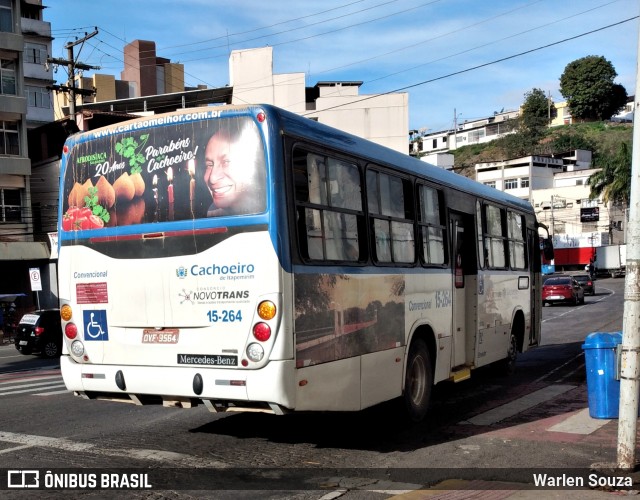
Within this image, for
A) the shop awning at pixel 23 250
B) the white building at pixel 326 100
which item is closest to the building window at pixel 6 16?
the shop awning at pixel 23 250

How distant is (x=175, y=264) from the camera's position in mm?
6848

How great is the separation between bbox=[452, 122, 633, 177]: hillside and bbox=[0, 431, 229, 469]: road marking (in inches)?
3743

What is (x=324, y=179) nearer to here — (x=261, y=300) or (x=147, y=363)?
(x=261, y=300)

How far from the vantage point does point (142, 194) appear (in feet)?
23.5

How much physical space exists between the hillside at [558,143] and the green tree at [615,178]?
2917cm

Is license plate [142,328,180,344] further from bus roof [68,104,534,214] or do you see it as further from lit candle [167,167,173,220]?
bus roof [68,104,534,214]

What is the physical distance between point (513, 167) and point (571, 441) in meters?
86.0

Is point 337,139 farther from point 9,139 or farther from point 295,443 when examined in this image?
point 9,139

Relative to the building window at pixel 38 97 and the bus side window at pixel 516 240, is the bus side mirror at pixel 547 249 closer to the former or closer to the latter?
the bus side window at pixel 516 240

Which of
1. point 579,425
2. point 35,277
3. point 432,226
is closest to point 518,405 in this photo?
point 579,425

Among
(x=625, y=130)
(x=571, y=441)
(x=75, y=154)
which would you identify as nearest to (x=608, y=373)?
(x=571, y=441)

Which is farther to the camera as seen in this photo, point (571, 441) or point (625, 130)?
point (625, 130)

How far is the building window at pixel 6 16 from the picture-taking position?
128 feet

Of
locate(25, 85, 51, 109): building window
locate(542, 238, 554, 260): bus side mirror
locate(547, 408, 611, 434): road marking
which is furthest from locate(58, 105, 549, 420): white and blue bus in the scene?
locate(25, 85, 51, 109): building window
